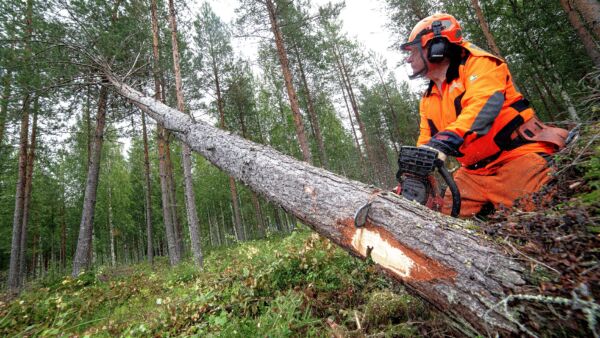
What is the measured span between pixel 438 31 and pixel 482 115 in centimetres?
100

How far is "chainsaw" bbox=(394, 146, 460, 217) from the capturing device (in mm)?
1982

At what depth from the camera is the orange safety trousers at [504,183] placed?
2.09 m

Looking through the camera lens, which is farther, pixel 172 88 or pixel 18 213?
pixel 172 88

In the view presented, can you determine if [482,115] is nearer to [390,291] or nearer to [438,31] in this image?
[438,31]

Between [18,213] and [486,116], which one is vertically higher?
[18,213]

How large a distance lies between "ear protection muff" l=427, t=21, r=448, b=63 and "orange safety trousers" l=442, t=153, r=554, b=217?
1.14 meters

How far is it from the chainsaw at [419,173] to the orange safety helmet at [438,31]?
1.28 meters

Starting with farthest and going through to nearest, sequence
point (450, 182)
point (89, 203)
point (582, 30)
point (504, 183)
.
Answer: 1. point (89, 203)
2. point (582, 30)
3. point (504, 183)
4. point (450, 182)

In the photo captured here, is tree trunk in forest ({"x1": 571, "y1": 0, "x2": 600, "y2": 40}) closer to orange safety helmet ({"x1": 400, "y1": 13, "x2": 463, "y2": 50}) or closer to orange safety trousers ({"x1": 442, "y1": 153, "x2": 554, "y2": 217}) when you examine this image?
orange safety helmet ({"x1": 400, "y1": 13, "x2": 463, "y2": 50})

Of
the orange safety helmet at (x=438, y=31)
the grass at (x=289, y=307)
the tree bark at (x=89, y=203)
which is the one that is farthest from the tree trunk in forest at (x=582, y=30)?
the tree bark at (x=89, y=203)

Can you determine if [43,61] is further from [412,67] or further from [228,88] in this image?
[228,88]

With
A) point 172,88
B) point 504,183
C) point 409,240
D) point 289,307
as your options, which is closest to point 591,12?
point 504,183

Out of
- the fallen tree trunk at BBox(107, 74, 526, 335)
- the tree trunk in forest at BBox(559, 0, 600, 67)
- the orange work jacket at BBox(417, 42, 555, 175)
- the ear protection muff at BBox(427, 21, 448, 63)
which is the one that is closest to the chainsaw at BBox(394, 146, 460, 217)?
the orange work jacket at BBox(417, 42, 555, 175)

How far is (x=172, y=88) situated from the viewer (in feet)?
43.1
